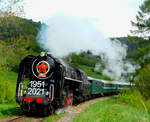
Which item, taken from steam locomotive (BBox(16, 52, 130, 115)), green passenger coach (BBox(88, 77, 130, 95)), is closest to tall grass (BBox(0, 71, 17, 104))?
steam locomotive (BBox(16, 52, 130, 115))

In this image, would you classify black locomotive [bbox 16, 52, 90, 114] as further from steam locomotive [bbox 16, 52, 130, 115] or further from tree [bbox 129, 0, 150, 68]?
tree [bbox 129, 0, 150, 68]

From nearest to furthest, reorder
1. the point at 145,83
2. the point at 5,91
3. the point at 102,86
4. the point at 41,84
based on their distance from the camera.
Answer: the point at 41,84, the point at 145,83, the point at 5,91, the point at 102,86

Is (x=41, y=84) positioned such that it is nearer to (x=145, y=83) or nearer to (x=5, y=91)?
(x=5, y=91)

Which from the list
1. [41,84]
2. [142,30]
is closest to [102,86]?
[142,30]

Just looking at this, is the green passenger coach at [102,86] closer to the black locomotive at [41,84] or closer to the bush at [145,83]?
the bush at [145,83]

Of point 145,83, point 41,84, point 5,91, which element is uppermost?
point 41,84

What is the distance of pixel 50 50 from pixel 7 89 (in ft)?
16.5

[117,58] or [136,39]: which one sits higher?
[136,39]

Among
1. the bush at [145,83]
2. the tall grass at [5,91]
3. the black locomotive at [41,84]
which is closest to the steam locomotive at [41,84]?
the black locomotive at [41,84]

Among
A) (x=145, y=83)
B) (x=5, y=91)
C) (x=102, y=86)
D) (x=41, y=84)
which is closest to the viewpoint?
(x=41, y=84)

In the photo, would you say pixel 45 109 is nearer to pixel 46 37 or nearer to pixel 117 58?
pixel 46 37

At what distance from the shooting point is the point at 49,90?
11617mm

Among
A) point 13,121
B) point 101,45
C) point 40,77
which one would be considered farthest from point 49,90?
point 101,45

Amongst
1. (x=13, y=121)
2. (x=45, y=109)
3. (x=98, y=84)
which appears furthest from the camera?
(x=98, y=84)
